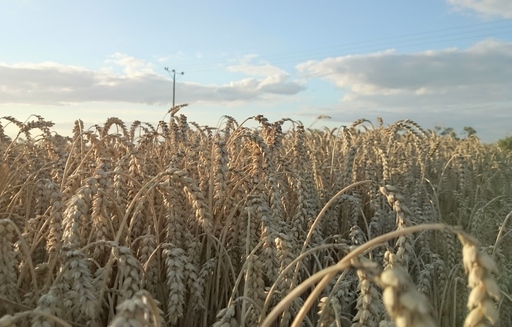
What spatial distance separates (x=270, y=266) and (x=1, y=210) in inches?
70.9

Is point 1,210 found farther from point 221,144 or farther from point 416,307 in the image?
point 416,307

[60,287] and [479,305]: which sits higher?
[479,305]

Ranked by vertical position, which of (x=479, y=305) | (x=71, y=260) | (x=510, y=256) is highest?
(x=479, y=305)

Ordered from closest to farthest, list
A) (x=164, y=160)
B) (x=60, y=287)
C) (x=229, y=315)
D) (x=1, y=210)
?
(x=229, y=315)
(x=60, y=287)
(x=1, y=210)
(x=164, y=160)

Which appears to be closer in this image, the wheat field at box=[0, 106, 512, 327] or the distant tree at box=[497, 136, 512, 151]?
the wheat field at box=[0, 106, 512, 327]

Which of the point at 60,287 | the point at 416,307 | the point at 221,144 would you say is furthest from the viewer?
the point at 221,144

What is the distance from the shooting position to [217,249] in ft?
6.93

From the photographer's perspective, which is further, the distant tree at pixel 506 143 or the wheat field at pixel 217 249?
the distant tree at pixel 506 143

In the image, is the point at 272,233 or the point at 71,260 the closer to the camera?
the point at 71,260

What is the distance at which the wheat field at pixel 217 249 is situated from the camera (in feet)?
2.86

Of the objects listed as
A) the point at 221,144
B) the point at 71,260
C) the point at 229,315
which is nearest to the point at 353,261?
the point at 229,315

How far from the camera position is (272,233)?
168cm

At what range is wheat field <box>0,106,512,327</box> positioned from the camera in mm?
871

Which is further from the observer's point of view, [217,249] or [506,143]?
[506,143]
